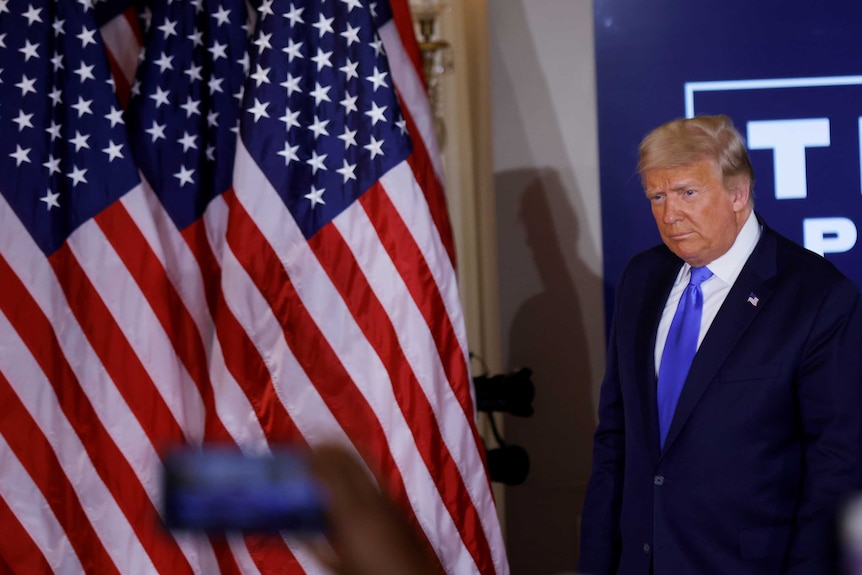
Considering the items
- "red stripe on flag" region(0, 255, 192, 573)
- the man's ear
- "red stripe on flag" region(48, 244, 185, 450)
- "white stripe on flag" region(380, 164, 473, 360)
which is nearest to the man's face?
the man's ear

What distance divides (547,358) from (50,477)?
1.67 m

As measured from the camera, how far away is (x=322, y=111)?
3.17 metres

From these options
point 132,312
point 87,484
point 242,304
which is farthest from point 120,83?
point 87,484

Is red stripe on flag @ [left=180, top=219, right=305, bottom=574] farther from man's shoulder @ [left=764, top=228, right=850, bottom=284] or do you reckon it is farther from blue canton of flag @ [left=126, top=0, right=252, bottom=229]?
man's shoulder @ [left=764, top=228, right=850, bottom=284]

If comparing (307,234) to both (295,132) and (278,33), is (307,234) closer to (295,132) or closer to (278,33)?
(295,132)

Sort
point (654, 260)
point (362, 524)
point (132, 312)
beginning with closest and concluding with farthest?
point (362, 524) → point (654, 260) → point (132, 312)

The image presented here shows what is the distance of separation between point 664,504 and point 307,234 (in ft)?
4.62

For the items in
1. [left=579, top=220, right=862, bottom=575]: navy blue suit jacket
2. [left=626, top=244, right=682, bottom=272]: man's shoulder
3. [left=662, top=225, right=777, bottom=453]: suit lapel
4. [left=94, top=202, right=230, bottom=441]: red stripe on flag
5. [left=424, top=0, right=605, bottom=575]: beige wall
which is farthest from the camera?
[left=424, top=0, right=605, bottom=575]: beige wall

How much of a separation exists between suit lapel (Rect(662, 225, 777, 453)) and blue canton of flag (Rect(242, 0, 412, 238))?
128cm

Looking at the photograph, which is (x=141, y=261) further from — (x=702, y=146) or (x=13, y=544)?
(x=702, y=146)

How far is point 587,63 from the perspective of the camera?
3713mm

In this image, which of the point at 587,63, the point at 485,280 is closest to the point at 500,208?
the point at 485,280

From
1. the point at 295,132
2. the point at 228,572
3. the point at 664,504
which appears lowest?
the point at 228,572

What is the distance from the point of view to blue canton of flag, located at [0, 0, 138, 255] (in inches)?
123
